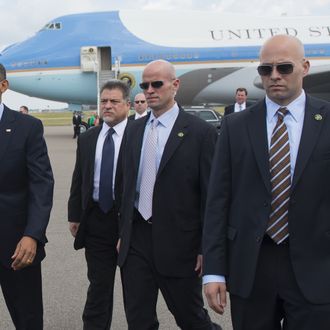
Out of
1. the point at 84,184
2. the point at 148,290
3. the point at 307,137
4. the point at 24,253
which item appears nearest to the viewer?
the point at 307,137

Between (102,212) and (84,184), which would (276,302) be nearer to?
(102,212)

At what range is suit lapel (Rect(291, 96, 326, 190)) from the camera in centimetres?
243

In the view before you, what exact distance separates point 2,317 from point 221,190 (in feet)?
8.70

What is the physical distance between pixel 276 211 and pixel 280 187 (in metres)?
0.11

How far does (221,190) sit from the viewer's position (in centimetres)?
262

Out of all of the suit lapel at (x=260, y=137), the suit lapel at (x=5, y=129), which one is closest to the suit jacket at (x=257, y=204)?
the suit lapel at (x=260, y=137)

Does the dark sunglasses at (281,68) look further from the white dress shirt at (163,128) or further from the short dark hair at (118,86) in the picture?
the short dark hair at (118,86)

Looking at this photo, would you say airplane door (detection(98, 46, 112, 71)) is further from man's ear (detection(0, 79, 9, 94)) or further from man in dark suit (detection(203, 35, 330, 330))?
man in dark suit (detection(203, 35, 330, 330))

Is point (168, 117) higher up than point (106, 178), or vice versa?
point (168, 117)

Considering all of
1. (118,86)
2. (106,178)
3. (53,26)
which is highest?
(53,26)

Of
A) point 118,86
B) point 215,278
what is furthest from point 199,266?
Result: point 118,86

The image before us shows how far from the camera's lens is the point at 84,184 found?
4078 mm

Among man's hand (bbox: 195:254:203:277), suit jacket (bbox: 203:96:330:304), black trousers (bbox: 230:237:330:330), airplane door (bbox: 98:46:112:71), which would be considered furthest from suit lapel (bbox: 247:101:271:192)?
airplane door (bbox: 98:46:112:71)

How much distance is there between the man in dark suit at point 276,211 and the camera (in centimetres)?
244
